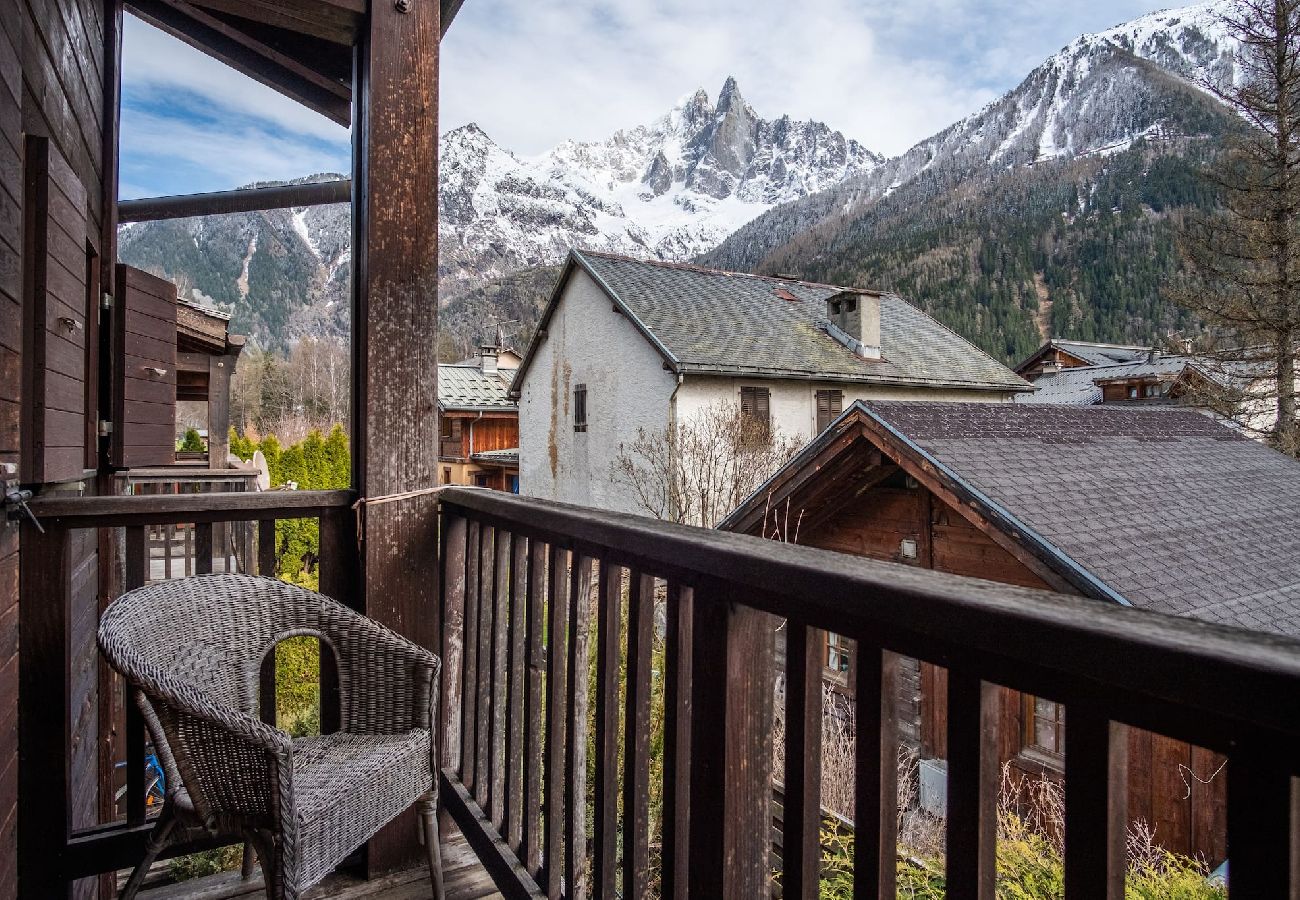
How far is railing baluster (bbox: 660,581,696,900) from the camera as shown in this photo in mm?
1152

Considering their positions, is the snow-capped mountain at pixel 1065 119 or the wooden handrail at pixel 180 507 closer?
the wooden handrail at pixel 180 507

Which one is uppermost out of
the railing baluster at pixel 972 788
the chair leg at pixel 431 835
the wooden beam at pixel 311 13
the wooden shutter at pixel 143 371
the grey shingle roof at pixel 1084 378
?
the grey shingle roof at pixel 1084 378

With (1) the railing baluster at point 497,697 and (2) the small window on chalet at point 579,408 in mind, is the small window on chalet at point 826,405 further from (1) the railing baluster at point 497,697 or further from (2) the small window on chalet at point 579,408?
(1) the railing baluster at point 497,697

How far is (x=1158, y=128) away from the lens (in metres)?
60.2

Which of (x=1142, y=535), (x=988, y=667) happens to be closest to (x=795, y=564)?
(x=988, y=667)

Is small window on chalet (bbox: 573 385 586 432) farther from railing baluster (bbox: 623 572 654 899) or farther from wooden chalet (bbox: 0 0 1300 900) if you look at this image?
railing baluster (bbox: 623 572 654 899)

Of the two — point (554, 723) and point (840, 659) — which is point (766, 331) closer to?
point (840, 659)

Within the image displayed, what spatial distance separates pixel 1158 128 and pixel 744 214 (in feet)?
340

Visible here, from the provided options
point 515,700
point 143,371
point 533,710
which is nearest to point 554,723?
point 533,710

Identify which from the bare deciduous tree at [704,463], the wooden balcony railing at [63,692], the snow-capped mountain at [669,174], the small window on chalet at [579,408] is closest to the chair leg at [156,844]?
the wooden balcony railing at [63,692]

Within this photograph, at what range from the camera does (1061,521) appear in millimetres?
5219

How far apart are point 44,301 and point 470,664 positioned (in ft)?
4.47

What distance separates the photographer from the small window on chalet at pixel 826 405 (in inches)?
613

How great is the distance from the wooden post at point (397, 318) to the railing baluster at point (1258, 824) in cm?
185
